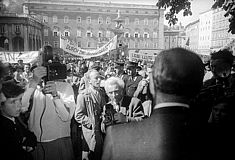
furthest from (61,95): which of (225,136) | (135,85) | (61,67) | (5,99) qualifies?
(135,85)

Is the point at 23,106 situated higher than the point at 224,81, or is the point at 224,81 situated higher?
the point at 224,81

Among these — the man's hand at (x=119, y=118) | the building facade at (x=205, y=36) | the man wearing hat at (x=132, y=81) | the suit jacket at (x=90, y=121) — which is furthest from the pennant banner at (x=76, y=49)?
the man's hand at (x=119, y=118)

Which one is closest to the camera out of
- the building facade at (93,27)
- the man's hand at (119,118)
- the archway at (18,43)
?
the man's hand at (119,118)

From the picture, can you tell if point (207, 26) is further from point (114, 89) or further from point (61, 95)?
point (61, 95)

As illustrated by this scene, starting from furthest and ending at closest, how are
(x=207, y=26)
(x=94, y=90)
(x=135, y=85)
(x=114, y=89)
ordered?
(x=207, y=26) < (x=135, y=85) < (x=94, y=90) < (x=114, y=89)

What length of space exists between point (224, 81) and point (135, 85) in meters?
2.45

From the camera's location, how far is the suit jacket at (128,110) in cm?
270

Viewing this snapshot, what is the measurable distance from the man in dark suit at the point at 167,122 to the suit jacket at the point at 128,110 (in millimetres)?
1563

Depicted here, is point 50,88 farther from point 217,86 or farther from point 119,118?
point 217,86

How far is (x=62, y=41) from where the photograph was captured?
6484 millimetres

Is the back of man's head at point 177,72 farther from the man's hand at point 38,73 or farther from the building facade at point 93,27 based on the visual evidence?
the building facade at point 93,27

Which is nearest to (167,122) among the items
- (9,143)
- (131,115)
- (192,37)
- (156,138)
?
(156,138)

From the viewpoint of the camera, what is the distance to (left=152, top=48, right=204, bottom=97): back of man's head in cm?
108

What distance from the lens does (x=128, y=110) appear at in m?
2.82
